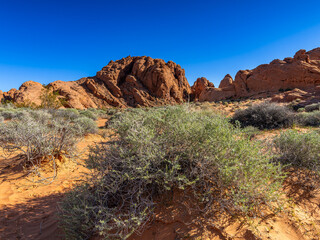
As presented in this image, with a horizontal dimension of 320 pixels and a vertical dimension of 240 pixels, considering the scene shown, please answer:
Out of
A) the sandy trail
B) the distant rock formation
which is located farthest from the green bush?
the distant rock formation

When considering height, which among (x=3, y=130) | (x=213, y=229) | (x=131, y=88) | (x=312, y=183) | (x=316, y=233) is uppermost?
(x=131, y=88)

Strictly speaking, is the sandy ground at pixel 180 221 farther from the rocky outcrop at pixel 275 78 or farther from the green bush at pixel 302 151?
the rocky outcrop at pixel 275 78

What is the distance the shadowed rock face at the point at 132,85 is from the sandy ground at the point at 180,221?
33189 mm

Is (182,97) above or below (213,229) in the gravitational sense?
above

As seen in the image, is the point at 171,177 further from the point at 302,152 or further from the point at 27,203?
the point at 27,203

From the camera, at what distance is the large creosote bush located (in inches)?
71.9

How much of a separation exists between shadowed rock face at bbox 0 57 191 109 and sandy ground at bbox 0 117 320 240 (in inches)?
1307

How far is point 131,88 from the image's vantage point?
3981cm

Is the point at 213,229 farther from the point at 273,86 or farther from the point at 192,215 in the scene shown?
the point at 273,86

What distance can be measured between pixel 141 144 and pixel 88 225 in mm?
1280

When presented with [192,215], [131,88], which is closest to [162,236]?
[192,215]

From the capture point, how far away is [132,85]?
40.2 meters

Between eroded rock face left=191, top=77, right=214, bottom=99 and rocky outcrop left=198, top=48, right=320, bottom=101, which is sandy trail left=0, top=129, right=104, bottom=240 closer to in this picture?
rocky outcrop left=198, top=48, right=320, bottom=101

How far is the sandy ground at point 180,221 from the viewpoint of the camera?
176 centimetres
